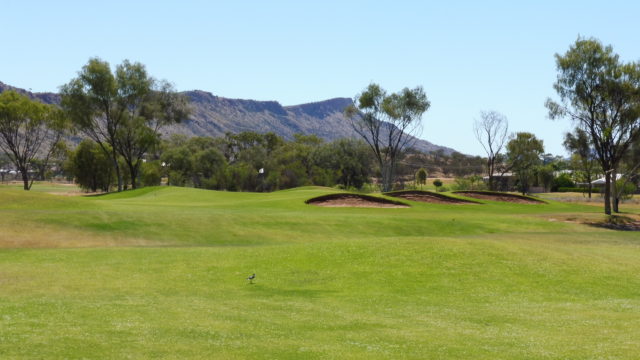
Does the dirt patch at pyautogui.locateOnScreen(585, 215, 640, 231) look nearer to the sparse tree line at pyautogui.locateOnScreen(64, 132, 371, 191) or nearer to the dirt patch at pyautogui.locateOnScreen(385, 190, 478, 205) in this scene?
the dirt patch at pyautogui.locateOnScreen(385, 190, 478, 205)

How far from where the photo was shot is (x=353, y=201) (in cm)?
5947

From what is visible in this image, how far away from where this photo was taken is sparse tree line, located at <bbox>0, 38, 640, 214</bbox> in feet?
193

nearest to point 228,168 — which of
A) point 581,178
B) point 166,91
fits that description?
point 166,91

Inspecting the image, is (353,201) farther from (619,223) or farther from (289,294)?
(289,294)

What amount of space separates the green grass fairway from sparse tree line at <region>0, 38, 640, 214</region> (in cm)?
2686

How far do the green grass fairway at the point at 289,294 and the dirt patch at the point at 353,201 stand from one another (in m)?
19.3

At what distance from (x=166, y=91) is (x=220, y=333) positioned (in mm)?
90862

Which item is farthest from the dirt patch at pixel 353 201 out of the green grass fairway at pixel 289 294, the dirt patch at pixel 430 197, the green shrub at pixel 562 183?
the green shrub at pixel 562 183

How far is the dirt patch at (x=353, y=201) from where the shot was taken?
2296 inches

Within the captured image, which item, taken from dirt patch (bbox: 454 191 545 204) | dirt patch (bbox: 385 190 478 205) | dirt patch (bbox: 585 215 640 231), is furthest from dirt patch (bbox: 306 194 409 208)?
dirt patch (bbox: 454 191 545 204)

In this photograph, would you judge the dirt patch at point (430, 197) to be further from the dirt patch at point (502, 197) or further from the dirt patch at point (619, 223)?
the dirt patch at point (619, 223)

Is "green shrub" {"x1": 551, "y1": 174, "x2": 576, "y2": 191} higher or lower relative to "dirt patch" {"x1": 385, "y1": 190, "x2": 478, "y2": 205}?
higher

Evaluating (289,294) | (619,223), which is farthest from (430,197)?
(289,294)

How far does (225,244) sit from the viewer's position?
110 ft
